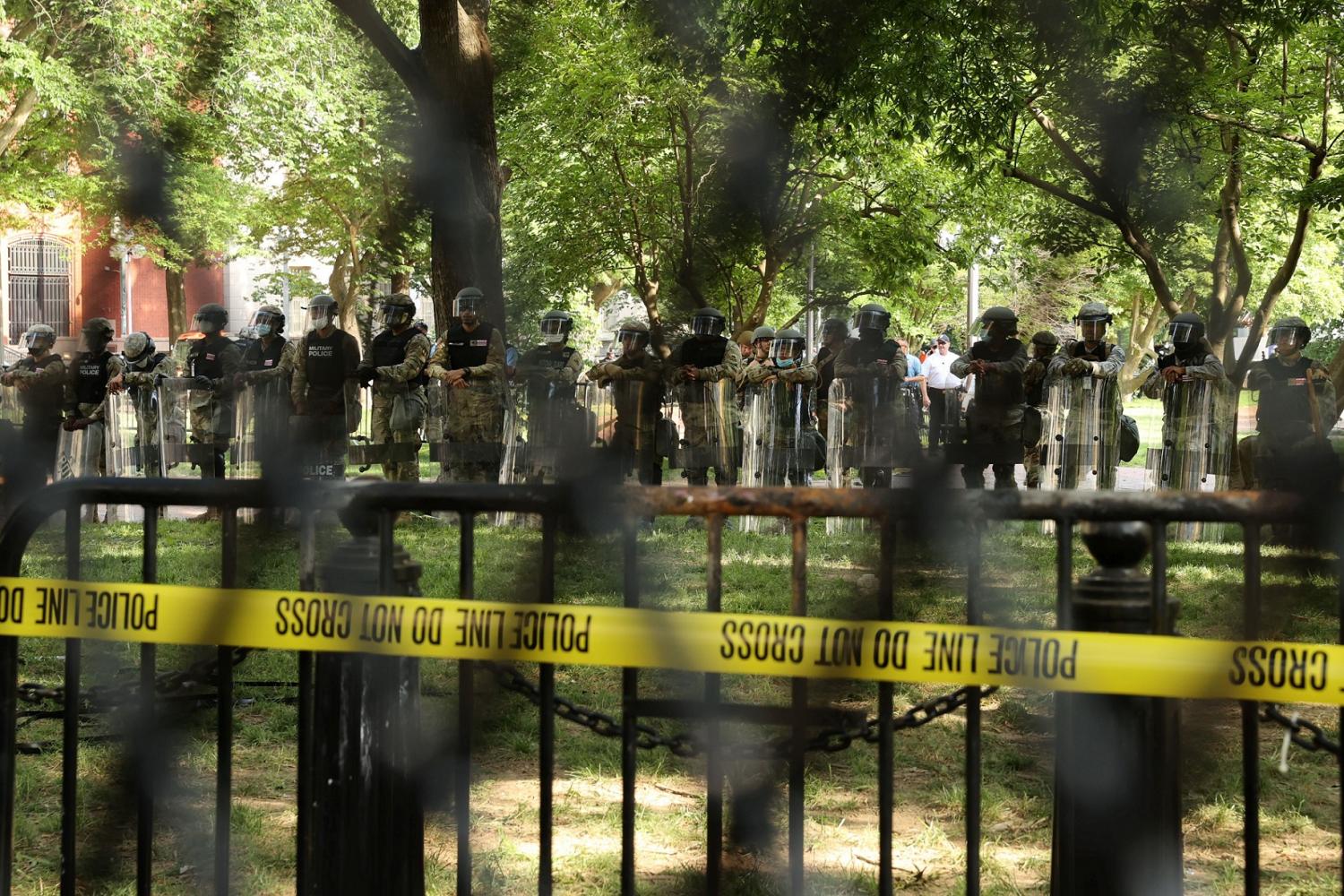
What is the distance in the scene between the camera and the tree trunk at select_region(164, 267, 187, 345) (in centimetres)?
443

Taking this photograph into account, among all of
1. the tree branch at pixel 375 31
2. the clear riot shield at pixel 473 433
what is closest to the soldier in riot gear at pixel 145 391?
the clear riot shield at pixel 473 433

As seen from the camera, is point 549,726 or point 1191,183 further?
point 1191,183

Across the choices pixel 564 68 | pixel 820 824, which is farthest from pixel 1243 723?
pixel 564 68

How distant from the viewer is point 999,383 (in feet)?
35.8

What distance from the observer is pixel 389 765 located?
2164mm

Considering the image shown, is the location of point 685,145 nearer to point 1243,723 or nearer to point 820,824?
point 1243,723

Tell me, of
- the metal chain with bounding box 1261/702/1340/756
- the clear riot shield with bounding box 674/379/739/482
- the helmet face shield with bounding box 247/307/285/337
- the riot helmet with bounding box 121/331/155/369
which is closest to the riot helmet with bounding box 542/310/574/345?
the clear riot shield with bounding box 674/379/739/482

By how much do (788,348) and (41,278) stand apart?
22.8 ft

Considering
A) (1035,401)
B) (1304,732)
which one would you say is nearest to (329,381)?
(1035,401)

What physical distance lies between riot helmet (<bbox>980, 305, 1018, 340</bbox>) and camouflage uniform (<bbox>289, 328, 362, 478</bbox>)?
470 centimetres

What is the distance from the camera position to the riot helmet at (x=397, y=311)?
→ 34.9 feet

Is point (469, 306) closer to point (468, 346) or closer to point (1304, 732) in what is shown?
point (468, 346)

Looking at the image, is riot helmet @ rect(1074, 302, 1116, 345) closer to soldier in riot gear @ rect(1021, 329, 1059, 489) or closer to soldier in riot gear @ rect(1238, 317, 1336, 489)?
soldier in riot gear @ rect(1021, 329, 1059, 489)

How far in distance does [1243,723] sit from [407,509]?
1198mm
